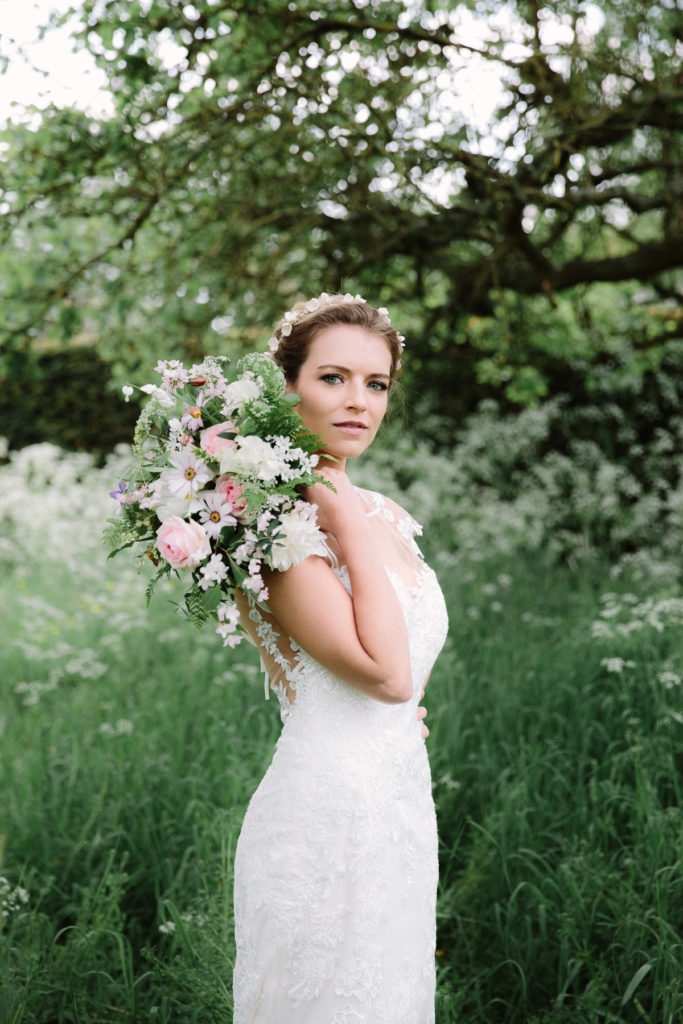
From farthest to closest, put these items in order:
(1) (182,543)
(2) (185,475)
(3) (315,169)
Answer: (3) (315,169), (2) (185,475), (1) (182,543)

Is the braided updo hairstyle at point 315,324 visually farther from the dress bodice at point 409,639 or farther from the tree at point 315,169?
the tree at point 315,169

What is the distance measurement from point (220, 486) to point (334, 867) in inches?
35.0

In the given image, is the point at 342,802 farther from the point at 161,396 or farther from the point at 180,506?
the point at 161,396

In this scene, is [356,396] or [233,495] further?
[356,396]

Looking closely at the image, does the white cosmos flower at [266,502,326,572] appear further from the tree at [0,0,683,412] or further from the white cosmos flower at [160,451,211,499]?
the tree at [0,0,683,412]

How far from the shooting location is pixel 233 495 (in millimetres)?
1820

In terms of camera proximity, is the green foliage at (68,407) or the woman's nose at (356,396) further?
the green foliage at (68,407)

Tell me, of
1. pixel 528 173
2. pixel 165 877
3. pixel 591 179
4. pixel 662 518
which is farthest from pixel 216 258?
pixel 662 518

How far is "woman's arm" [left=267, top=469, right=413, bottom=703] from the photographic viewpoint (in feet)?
6.03

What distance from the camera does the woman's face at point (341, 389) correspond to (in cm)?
212

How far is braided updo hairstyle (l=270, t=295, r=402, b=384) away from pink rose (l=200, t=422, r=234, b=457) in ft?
1.27

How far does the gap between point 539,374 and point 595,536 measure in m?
1.92

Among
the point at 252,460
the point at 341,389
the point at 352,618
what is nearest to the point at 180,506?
the point at 252,460

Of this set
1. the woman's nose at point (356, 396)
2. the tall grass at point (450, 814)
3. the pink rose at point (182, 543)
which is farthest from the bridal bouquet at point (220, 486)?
the tall grass at point (450, 814)
